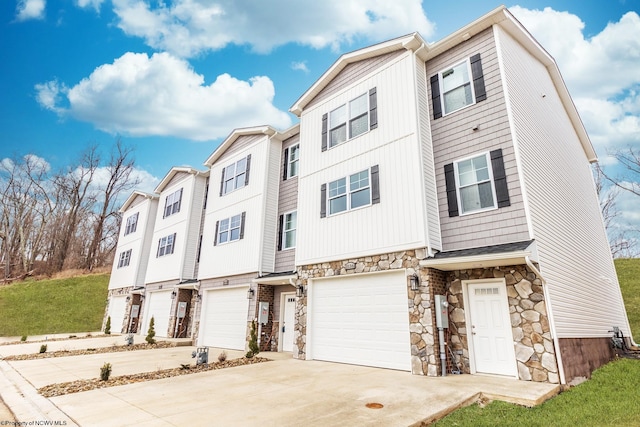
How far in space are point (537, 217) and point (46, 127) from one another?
46.9 m

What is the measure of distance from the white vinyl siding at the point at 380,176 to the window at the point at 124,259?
57.3ft

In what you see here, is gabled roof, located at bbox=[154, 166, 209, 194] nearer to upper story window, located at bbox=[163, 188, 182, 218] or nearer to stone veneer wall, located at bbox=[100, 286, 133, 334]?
upper story window, located at bbox=[163, 188, 182, 218]

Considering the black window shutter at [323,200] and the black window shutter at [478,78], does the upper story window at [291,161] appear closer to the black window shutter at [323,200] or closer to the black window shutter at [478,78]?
the black window shutter at [323,200]

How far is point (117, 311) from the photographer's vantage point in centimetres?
2270

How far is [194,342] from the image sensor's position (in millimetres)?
14867

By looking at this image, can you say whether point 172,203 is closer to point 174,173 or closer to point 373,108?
point 174,173

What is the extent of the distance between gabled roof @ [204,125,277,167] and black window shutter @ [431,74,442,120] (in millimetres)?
7112

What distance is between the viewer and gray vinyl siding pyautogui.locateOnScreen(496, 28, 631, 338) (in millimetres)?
7539

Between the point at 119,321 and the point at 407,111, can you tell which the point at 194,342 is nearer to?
the point at 119,321

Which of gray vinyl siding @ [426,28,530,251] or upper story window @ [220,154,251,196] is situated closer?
gray vinyl siding @ [426,28,530,251]

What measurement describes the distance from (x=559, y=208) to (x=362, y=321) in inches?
252

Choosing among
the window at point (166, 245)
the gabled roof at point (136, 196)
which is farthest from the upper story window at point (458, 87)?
the gabled roof at point (136, 196)

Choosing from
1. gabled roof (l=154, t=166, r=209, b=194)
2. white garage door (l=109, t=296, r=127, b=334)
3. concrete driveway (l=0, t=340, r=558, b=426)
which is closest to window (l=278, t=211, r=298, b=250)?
concrete driveway (l=0, t=340, r=558, b=426)

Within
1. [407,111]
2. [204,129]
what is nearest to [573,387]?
[407,111]
